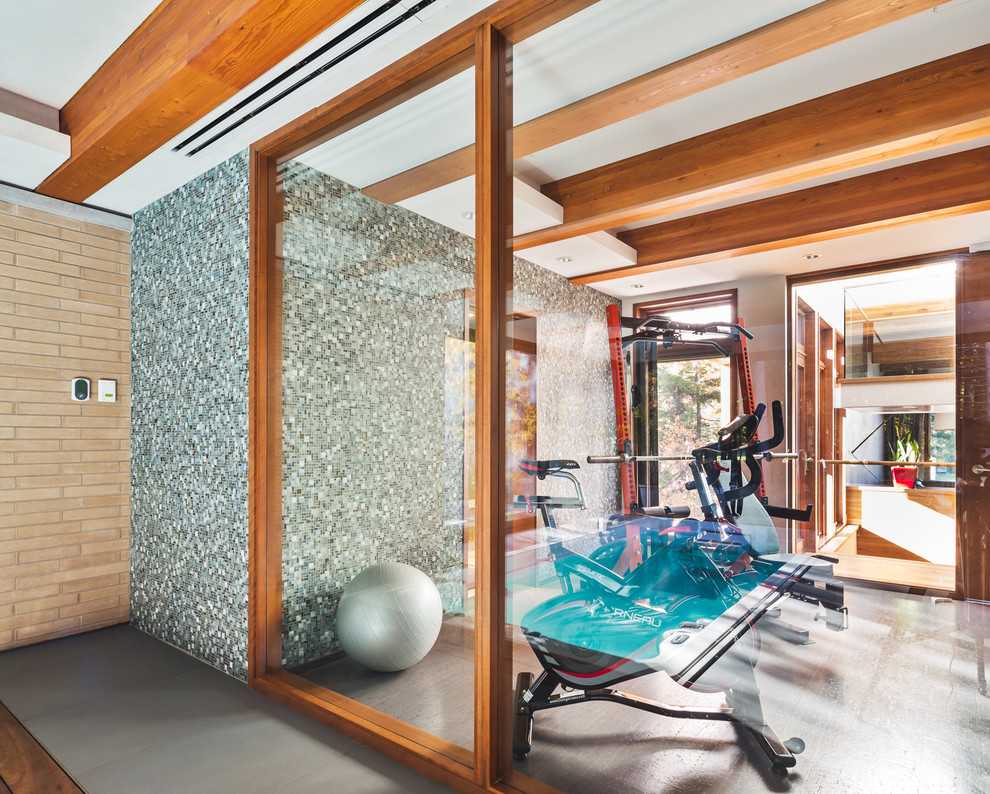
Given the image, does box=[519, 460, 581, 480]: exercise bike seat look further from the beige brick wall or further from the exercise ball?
the beige brick wall

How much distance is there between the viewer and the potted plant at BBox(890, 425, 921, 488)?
1.44m

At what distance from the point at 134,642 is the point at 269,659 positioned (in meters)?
1.27

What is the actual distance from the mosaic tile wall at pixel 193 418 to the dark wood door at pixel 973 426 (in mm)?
2881

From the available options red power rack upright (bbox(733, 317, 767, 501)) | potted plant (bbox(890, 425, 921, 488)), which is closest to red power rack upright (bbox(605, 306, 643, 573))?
red power rack upright (bbox(733, 317, 767, 501))

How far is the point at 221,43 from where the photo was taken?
2232 mm

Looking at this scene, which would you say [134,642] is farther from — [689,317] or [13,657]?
[689,317]

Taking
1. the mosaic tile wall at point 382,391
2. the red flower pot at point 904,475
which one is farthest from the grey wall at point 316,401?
the red flower pot at point 904,475

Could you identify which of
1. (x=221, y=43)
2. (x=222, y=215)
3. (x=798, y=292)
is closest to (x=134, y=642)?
(x=222, y=215)

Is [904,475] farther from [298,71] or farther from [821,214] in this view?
[298,71]

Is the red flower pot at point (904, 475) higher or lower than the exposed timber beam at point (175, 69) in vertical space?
lower

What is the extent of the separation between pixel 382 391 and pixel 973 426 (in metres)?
1.94

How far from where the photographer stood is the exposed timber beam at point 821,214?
4.53 ft

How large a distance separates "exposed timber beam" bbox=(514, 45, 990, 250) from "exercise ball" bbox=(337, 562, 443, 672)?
138 centimetres

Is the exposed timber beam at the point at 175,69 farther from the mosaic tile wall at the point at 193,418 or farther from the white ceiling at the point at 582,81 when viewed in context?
the mosaic tile wall at the point at 193,418
